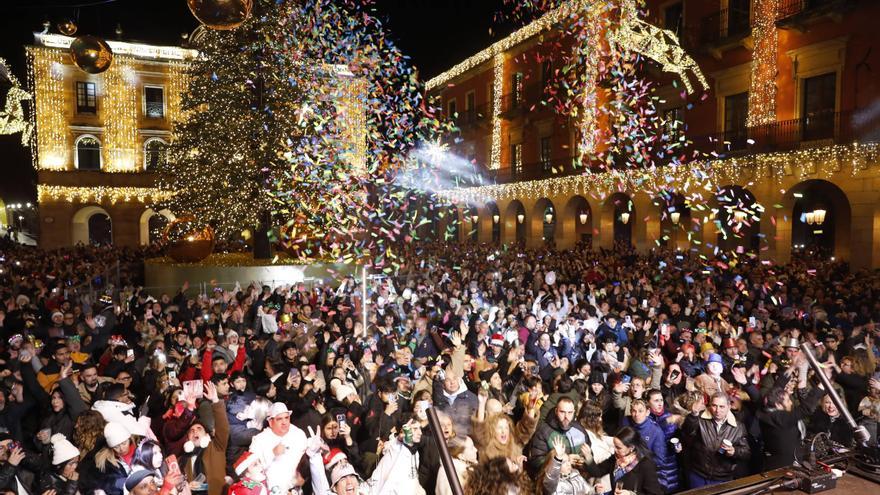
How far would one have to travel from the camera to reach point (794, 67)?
1755cm

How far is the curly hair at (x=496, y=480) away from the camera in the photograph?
12.4 ft

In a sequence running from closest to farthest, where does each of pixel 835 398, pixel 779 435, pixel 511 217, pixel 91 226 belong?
pixel 835 398 < pixel 779 435 < pixel 511 217 < pixel 91 226

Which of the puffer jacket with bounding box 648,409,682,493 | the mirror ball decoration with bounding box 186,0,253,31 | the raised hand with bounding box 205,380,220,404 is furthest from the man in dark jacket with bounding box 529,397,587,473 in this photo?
the mirror ball decoration with bounding box 186,0,253,31

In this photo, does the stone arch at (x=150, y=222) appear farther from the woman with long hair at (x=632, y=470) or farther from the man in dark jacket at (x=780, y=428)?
the man in dark jacket at (x=780, y=428)

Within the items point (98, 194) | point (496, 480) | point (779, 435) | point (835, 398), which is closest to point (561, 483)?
point (496, 480)

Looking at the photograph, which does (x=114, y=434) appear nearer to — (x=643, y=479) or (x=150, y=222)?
(x=643, y=479)

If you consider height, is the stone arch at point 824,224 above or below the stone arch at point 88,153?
below

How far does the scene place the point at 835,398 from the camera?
295 cm

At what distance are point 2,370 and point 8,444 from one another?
8.33 ft

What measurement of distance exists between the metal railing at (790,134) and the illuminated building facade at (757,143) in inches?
1.3

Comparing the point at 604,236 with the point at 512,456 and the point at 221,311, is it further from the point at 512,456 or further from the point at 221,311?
the point at 512,456

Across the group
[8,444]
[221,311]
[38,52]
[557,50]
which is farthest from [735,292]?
[38,52]

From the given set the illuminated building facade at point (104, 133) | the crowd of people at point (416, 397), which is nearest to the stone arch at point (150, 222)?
the illuminated building facade at point (104, 133)

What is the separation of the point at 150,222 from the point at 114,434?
36717 millimetres
